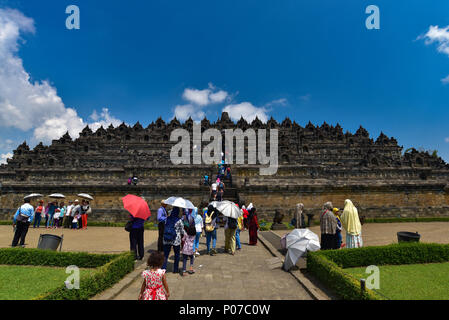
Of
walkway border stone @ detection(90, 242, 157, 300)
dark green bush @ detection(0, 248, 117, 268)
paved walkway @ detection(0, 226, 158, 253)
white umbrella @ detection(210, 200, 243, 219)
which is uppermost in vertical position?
white umbrella @ detection(210, 200, 243, 219)

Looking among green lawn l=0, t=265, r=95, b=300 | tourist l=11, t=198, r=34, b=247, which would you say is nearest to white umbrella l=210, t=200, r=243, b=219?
green lawn l=0, t=265, r=95, b=300

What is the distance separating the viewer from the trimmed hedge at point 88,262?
5316mm

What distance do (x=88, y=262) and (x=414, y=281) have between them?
32.1ft

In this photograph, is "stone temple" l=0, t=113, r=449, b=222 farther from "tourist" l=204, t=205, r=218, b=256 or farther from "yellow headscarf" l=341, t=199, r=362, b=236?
"yellow headscarf" l=341, t=199, r=362, b=236

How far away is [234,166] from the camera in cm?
2262

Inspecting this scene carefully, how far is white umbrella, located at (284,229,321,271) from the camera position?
7355mm

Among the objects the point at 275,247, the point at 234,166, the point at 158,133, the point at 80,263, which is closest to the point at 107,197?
the point at 234,166

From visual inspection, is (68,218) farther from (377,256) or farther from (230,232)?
(377,256)

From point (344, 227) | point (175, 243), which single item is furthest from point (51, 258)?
point (344, 227)

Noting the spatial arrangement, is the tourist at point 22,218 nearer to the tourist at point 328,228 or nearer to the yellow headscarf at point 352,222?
the tourist at point 328,228

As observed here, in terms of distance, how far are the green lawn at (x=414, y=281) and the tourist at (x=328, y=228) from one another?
103cm

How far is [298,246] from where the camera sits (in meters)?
7.40

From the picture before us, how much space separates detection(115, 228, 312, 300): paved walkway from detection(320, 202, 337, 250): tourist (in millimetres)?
2041
